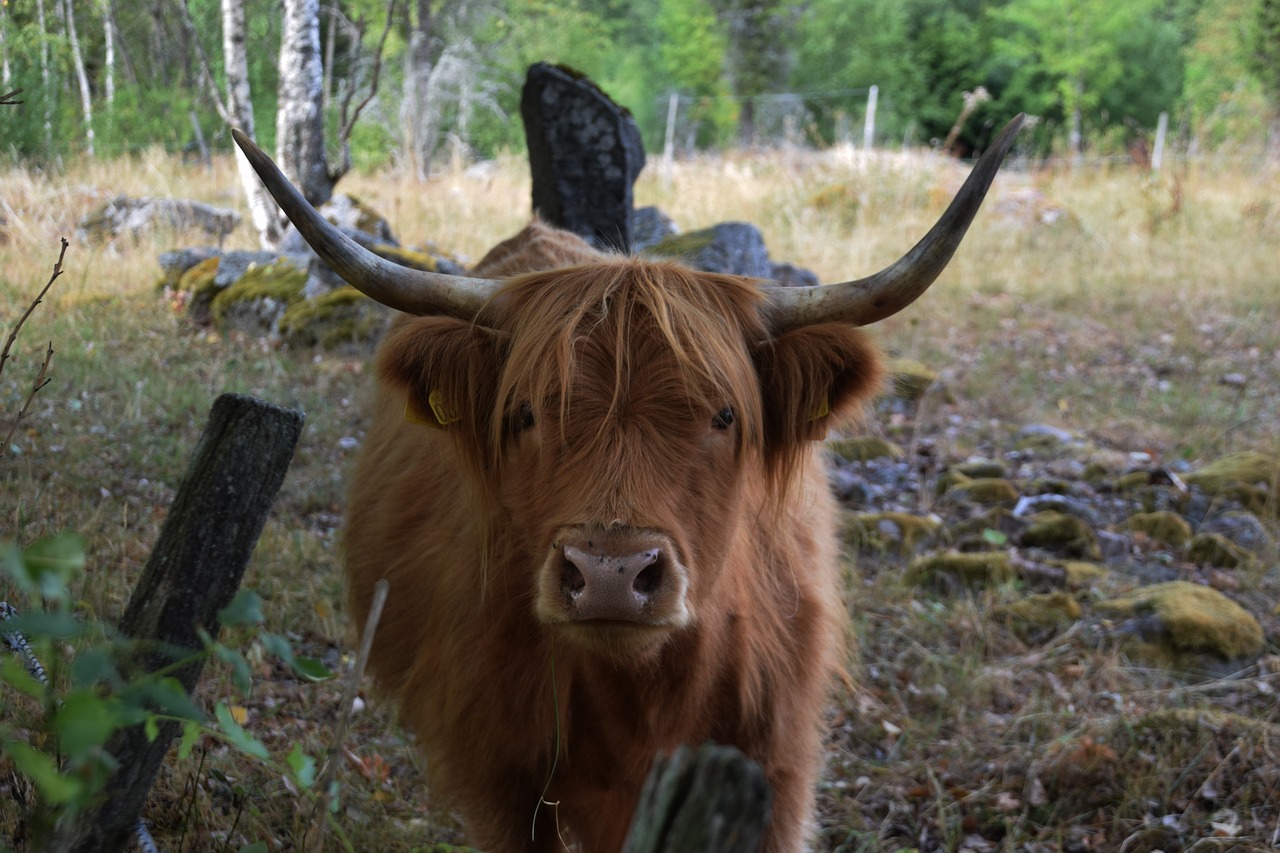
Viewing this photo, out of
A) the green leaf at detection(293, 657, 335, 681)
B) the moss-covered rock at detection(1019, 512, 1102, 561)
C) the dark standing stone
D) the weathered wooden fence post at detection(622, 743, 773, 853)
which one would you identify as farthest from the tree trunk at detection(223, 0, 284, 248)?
the weathered wooden fence post at detection(622, 743, 773, 853)

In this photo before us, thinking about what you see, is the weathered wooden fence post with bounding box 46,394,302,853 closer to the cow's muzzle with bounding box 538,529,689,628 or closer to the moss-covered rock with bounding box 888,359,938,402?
the cow's muzzle with bounding box 538,529,689,628

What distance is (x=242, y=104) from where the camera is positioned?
10.2m

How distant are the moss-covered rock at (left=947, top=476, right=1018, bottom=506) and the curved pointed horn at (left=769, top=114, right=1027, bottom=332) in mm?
3658

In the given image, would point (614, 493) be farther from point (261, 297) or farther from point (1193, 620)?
point (261, 297)

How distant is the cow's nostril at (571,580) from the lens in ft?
6.77

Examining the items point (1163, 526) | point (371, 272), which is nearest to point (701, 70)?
point (1163, 526)

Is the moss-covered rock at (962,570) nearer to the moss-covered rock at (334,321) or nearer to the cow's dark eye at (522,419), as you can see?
the cow's dark eye at (522,419)

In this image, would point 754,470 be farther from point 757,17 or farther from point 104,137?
point 757,17

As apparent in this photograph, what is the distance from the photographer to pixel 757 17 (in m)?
35.7

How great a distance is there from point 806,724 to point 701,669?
485 millimetres

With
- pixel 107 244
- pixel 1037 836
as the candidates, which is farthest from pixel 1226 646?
pixel 107 244

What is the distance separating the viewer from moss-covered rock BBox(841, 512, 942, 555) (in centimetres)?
546

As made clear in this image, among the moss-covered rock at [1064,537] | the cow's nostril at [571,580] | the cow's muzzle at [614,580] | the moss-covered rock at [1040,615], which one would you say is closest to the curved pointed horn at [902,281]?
the cow's muzzle at [614,580]

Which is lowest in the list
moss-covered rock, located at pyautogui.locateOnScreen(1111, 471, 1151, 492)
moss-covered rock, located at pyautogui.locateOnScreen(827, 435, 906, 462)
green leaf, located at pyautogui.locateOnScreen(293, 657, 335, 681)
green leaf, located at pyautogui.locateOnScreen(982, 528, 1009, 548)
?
moss-covered rock, located at pyautogui.locateOnScreen(827, 435, 906, 462)
